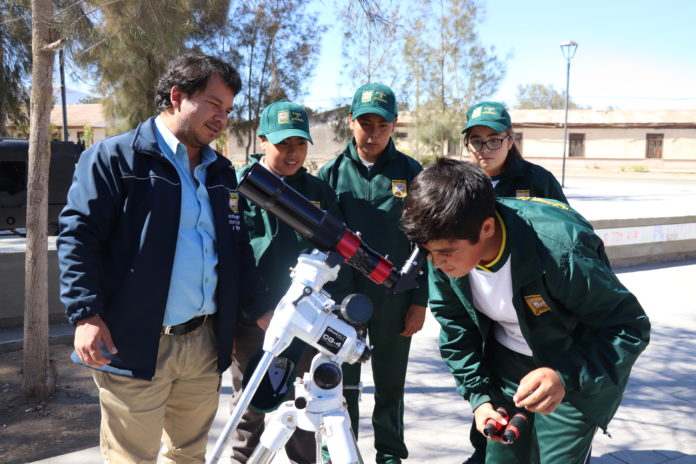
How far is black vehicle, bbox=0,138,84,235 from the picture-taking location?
7551mm

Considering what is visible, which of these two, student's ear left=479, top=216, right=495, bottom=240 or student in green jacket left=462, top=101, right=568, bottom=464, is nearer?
student's ear left=479, top=216, right=495, bottom=240

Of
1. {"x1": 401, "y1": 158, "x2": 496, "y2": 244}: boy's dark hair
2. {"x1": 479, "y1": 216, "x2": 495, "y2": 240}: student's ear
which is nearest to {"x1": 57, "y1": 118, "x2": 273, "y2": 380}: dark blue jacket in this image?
{"x1": 401, "y1": 158, "x2": 496, "y2": 244}: boy's dark hair

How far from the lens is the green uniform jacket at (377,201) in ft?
10.5

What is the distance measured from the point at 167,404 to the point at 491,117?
2358 mm

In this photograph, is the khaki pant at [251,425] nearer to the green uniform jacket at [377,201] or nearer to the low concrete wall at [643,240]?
the green uniform jacket at [377,201]

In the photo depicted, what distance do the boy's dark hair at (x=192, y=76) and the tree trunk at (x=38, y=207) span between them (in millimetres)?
2087

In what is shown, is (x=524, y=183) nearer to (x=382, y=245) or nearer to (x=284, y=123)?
(x=382, y=245)

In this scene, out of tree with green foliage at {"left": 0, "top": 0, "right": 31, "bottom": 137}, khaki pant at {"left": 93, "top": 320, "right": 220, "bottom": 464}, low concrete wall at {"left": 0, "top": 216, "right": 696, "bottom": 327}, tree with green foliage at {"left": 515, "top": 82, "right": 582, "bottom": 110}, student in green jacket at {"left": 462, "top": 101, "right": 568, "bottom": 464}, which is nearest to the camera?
khaki pant at {"left": 93, "top": 320, "right": 220, "bottom": 464}

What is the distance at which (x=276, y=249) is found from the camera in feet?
9.89

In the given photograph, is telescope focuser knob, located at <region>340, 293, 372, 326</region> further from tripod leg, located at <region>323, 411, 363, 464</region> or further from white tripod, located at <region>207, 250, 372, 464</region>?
tripod leg, located at <region>323, 411, 363, 464</region>

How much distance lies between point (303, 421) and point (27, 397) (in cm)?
333

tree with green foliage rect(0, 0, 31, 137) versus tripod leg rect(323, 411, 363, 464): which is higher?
tree with green foliage rect(0, 0, 31, 137)

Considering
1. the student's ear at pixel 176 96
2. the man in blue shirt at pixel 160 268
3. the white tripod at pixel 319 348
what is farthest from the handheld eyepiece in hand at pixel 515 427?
the student's ear at pixel 176 96

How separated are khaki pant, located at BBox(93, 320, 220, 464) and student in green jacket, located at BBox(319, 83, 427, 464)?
896mm
